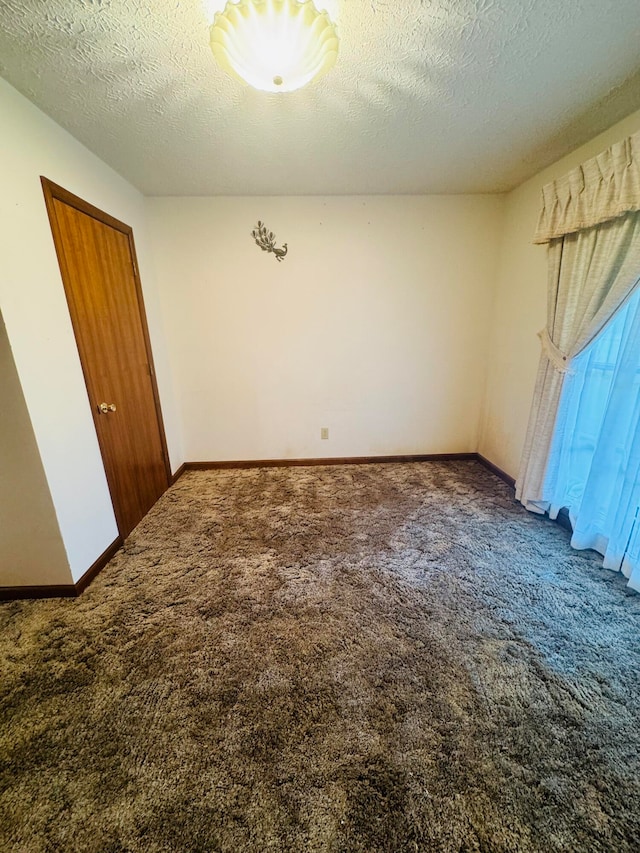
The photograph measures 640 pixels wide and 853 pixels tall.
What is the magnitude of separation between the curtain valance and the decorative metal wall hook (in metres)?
1.98

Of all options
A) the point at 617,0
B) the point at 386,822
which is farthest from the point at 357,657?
the point at 617,0

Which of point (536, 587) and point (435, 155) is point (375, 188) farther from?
point (536, 587)

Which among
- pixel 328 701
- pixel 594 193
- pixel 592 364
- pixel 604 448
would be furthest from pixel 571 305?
pixel 328 701

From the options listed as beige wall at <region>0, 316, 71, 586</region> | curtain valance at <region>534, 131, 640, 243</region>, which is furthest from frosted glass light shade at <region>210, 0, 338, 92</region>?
curtain valance at <region>534, 131, 640, 243</region>

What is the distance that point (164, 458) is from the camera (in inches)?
115

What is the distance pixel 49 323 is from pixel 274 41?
5.08 ft

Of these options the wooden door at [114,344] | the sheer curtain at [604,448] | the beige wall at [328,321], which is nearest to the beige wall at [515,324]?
the beige wall at [328,321]

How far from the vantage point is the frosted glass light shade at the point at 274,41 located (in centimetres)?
101

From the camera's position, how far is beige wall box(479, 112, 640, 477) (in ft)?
8.20

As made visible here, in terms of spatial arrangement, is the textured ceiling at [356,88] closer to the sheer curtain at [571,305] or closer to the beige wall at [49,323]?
the beige wall at [49,323]

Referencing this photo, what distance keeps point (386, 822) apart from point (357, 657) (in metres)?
0.50

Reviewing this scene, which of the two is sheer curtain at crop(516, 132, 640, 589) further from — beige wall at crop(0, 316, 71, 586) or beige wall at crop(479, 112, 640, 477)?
beige wall at crop(0, 316, 71, 586)

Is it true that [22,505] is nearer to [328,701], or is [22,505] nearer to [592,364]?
[328,701]

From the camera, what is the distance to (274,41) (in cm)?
107
